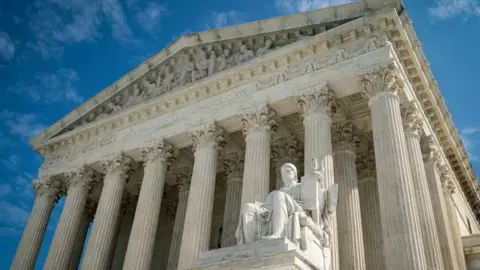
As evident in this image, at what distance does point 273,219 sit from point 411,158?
11870mm

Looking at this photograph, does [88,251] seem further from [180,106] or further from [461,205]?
[461,205]

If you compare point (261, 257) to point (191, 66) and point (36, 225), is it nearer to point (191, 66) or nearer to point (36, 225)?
point (191, 66)

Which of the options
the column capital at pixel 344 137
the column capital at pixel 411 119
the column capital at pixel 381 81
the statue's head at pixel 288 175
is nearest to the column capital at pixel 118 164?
the column capital at pixel 344 137

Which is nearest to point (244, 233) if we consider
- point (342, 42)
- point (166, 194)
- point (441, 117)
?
point (342, 42)

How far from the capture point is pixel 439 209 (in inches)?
837

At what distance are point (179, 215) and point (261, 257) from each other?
18.7m

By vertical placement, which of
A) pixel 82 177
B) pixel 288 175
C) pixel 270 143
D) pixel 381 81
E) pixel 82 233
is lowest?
pixel 288 175

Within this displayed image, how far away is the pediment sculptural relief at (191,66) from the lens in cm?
2331

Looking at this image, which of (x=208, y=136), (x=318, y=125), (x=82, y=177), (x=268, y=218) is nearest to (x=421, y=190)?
(x=318, y=125)

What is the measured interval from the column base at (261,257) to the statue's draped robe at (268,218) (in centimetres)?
82

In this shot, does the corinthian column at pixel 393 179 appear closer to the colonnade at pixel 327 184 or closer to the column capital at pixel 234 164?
the colonnade at pixel 327 184

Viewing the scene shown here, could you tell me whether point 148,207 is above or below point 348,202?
above

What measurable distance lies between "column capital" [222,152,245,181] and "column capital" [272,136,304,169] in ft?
6.59

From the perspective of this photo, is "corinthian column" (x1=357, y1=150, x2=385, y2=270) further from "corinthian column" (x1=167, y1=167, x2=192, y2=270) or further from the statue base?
the statue base
